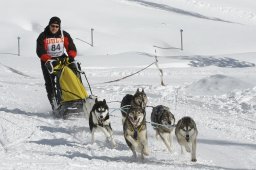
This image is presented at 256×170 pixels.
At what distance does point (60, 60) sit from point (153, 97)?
3.53 metres

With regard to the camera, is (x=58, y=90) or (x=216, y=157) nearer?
(x=216, y=157)

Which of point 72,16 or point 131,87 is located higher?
point 72,16

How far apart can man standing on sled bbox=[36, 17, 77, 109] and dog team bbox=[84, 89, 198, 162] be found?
1284 mm

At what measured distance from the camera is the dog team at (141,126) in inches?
265

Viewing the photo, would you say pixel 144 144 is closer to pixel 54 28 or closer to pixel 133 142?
pixel 133 142

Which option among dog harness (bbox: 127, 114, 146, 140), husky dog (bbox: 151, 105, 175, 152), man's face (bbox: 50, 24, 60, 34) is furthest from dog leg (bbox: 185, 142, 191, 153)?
man's face (bbox: 50, 24, 60, 34)

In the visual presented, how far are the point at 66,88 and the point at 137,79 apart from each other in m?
7.25

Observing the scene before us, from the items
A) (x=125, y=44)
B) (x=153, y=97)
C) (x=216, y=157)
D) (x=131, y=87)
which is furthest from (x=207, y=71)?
(x=216, y=157)

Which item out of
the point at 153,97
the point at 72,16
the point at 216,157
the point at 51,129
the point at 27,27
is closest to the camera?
the point at 216,157

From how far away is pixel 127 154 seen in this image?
23.0ft

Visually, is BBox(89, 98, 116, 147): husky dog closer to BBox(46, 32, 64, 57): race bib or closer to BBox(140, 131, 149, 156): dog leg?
BBox(140, 131, 149, 156): dog leg

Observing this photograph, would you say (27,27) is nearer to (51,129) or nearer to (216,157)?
(51,129)

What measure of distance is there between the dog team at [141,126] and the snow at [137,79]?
0.18 metres

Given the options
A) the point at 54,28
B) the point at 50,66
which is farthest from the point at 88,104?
the point at 54,28
